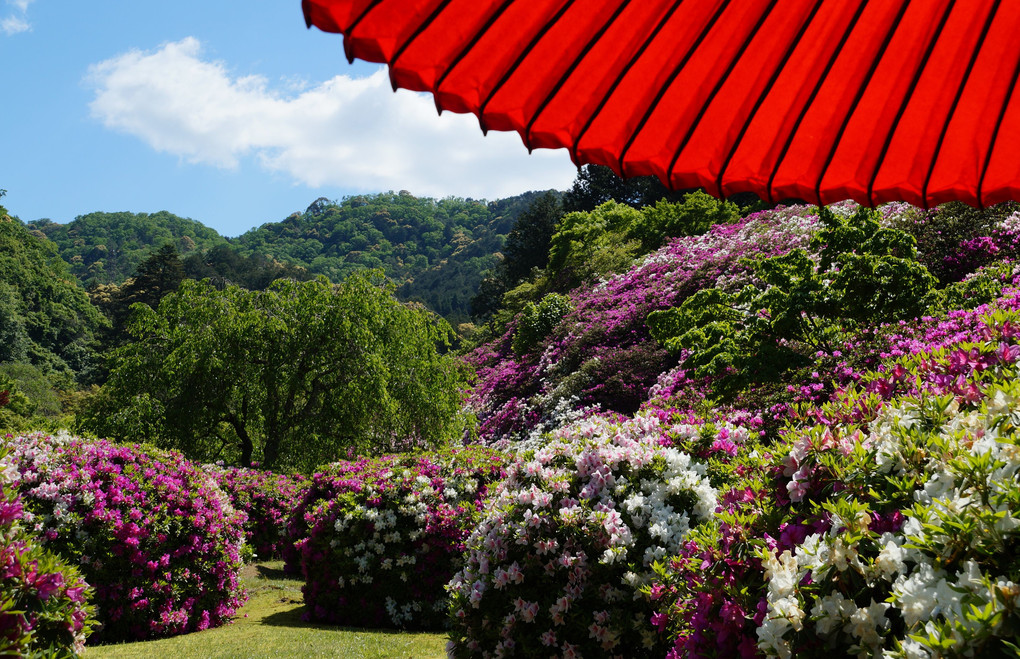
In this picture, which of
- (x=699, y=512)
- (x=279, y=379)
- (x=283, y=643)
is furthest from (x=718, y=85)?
(x=279, y=379)

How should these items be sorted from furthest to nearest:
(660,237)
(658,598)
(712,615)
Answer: (660,237), (658,598), (712,615)

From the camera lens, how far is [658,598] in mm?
3441

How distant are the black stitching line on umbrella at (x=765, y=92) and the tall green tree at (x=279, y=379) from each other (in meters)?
15.9

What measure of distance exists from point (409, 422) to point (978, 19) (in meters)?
17.1

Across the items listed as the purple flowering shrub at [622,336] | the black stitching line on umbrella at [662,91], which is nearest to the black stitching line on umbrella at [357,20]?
the black stitching line on umbrella at [662,91]

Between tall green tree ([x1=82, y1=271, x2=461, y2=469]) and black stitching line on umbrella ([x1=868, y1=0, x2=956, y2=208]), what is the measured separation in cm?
1586

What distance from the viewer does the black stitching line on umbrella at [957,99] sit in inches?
54.2

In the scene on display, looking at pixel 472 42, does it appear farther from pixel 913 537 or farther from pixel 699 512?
pixel 699 512

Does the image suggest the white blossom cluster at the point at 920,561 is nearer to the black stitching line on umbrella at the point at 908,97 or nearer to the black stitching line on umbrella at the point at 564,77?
the black stitching line on umbrella at the point at 908,97

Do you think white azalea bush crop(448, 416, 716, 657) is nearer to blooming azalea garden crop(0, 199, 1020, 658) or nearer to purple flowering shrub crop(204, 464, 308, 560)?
blooming azalea garden crop(0, 199, 1020, 658)

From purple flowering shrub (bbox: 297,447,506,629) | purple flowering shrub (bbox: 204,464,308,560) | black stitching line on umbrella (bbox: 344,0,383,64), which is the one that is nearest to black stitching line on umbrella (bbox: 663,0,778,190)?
black stitching line on umbrella (bbox: 344,0,383,64)

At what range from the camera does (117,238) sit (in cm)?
11762

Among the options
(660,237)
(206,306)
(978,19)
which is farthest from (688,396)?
(660,237)

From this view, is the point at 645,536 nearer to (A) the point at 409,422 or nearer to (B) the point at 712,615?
(B) the point at 712,615
